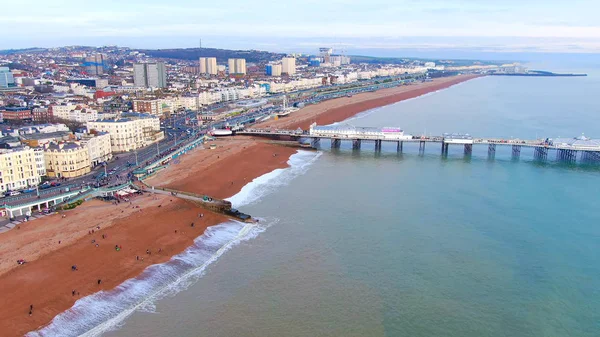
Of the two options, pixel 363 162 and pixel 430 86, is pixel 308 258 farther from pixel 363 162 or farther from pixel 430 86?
pixel 430 86

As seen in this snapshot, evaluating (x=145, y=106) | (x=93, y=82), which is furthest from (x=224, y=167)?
(x=93, y=82)

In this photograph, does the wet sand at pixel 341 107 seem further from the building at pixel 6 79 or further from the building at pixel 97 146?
the building at pixel 6 79

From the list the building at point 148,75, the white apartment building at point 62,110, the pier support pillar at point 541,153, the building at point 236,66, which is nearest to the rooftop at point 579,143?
the pier support pillar at point 541,153

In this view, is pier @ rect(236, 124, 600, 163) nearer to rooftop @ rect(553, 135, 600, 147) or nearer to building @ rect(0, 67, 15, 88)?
rooftop @ rect(553, 135, 600, 147)

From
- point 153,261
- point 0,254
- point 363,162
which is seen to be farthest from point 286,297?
point 363,162

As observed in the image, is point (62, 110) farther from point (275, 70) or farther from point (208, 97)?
point (275, 70)
